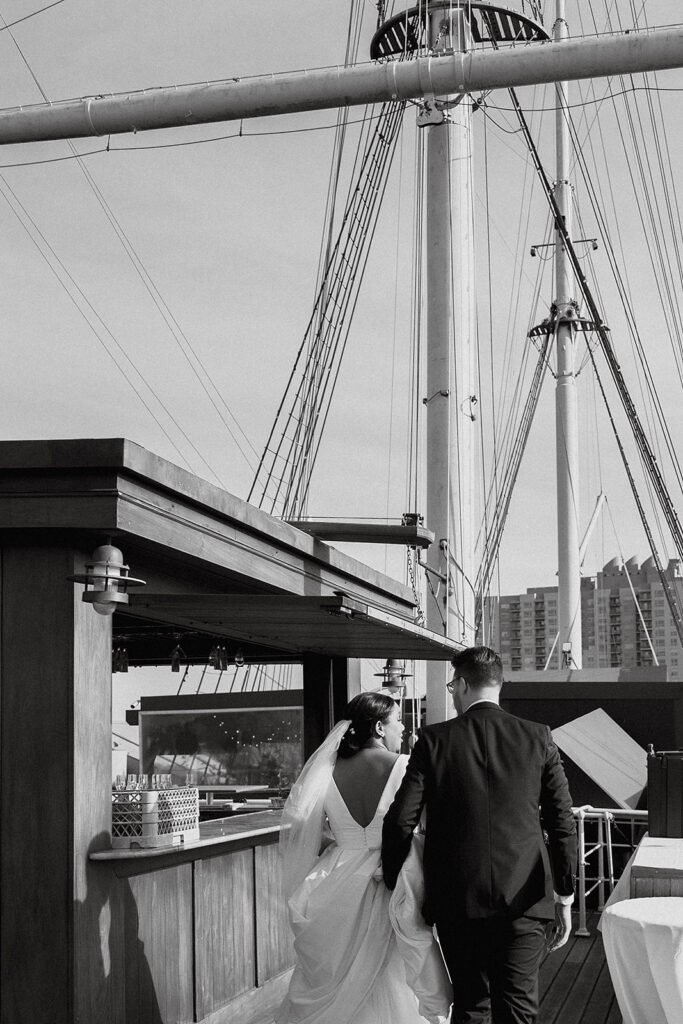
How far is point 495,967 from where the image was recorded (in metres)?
4.08

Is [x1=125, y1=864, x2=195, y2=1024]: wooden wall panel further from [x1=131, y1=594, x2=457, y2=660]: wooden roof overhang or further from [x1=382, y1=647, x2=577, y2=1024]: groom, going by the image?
[x1=382, y1=647, x2=577, y2=1024]: groom

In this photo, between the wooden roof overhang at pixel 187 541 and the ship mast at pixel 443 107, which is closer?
the wooden roof overhang at pixel 187 541

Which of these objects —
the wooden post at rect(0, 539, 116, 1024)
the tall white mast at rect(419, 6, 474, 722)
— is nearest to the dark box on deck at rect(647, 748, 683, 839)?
the tall white mast at rect(419, 6, 474, 722)

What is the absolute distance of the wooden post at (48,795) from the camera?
4.21 m

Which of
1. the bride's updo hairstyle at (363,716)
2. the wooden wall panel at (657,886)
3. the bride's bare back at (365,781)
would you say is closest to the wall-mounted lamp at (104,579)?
the bride's updo hairstyle at (363,716)

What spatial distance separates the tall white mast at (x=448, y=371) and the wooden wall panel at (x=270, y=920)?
137 inches

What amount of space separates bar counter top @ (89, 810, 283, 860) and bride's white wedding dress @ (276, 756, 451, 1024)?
1.74ft

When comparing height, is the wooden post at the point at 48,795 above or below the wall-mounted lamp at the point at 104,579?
below

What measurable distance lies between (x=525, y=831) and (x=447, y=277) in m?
7.79

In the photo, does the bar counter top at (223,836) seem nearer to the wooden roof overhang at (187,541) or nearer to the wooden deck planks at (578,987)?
the wooden roof overhang at (187,541)

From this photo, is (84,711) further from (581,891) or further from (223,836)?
(581,891)

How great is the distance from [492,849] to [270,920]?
3.06 meters

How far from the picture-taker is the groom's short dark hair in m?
4.30

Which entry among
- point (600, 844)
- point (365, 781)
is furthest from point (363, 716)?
point (600, 844)
